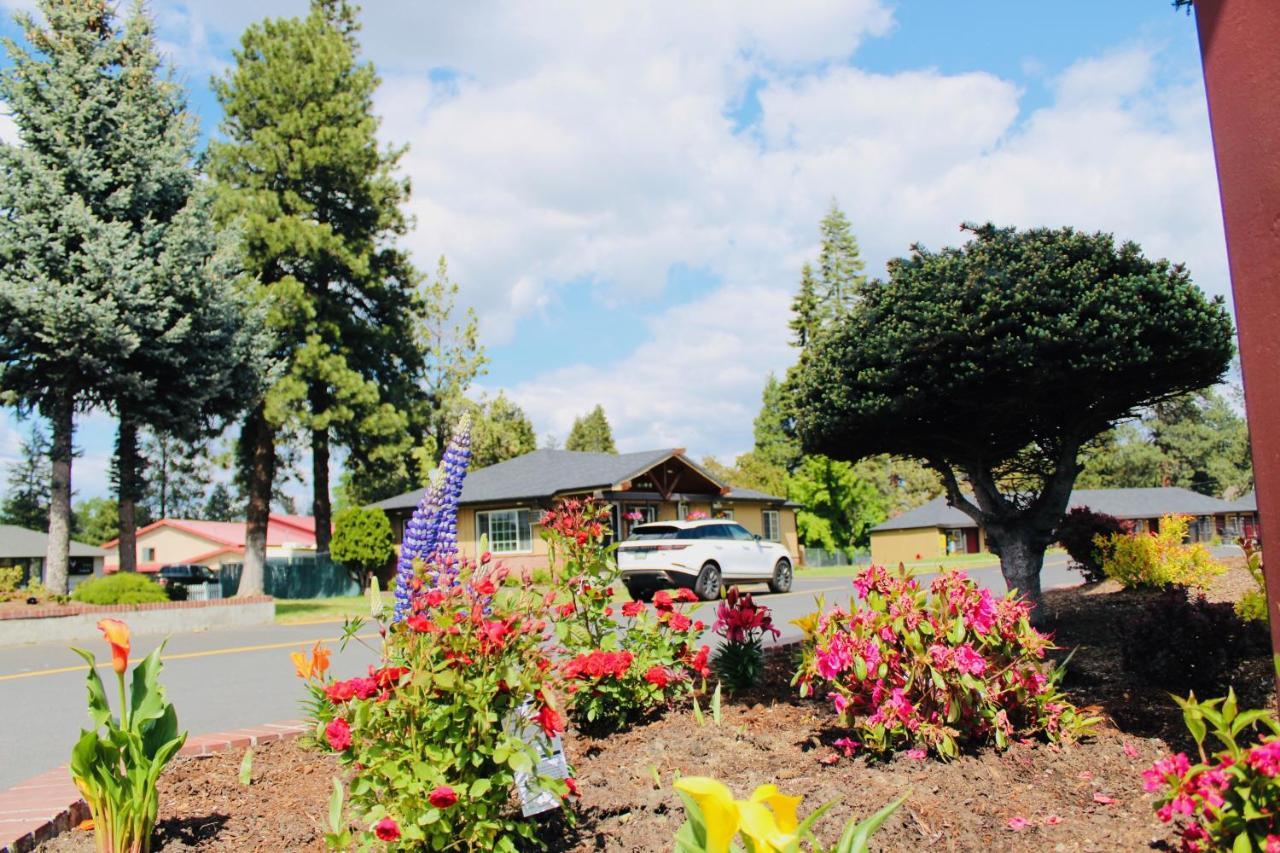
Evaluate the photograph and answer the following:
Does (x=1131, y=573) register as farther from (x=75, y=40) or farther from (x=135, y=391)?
(x=75, y=40)

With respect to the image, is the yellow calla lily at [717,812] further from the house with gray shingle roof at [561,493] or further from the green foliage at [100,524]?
the green foliage at [100,524]

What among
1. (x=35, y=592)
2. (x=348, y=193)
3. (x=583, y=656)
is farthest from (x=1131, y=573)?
(x=348, y=193)

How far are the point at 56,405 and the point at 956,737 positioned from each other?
18.4m

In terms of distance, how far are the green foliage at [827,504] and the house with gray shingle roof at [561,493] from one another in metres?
9.94

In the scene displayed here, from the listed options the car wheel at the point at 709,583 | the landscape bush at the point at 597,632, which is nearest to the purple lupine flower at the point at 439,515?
the landscape bush at the point at 597,632

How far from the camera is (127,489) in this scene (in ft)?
60.1

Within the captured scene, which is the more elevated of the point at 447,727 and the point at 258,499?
the point at 258,499

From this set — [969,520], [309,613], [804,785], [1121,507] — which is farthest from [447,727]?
[1121,507]

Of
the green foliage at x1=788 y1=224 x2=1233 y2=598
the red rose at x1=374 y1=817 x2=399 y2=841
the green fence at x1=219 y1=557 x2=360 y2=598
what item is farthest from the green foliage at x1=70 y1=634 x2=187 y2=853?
the green fence at x1=219 y1=557 x2=360 y2=598

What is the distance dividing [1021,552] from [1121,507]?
57.2 metres

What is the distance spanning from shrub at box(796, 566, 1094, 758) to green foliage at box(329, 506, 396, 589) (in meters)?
24.1

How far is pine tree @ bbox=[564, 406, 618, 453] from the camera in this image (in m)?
72.6

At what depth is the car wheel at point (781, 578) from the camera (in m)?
19.7

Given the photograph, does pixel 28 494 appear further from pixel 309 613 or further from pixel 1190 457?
pixel 1190 457
